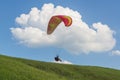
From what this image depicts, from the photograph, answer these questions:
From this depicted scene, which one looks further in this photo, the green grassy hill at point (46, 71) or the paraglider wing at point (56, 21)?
the paraglider wing at point (56, 21)

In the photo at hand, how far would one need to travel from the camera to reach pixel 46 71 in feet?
182

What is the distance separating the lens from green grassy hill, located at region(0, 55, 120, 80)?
47.5 metres

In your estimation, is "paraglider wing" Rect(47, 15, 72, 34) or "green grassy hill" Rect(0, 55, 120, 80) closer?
"green grassy hill" Rect(0, 55, 120, 80)

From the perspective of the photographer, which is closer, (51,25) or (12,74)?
(12,74)

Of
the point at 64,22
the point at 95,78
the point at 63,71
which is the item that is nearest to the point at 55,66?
the point at 63,71

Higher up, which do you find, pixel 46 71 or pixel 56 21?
pixel 56 21

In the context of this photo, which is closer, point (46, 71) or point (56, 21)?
point (56, 21)

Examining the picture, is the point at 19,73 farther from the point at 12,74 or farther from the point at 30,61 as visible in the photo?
the point at 30,61

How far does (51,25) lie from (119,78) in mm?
15750

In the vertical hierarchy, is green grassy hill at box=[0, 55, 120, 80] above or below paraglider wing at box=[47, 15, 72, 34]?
below

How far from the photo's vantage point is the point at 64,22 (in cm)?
5159

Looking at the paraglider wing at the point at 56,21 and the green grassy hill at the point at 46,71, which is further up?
the paraglider wing at the point at 56,21

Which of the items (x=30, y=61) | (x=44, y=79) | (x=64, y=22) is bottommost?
(x=44, y=79)

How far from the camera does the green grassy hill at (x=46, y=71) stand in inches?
1870
